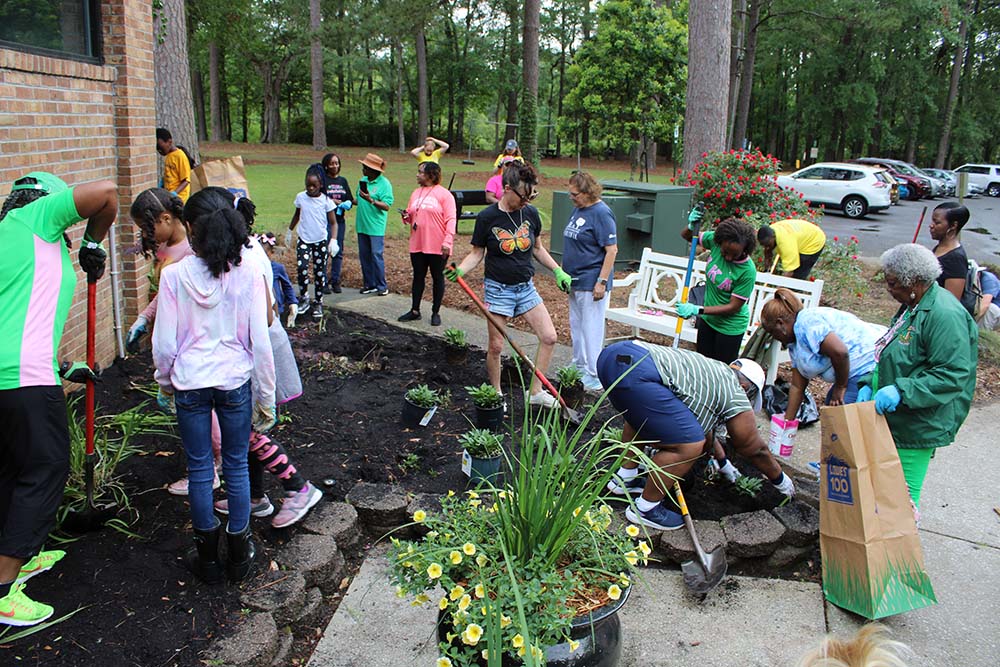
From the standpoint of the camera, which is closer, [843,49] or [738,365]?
[738,365]

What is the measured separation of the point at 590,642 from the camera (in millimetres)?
2539

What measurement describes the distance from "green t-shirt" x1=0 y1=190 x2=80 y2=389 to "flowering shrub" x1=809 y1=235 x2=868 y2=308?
7516mm

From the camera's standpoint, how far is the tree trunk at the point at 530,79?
22.0 meters

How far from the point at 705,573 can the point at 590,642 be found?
115cm

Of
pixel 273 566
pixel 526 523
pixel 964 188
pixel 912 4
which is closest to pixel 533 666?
pixel 526 523

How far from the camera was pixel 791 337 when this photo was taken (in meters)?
4.25

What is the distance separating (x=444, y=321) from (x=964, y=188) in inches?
235

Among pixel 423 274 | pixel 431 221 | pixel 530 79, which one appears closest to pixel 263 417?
pixel 431 221

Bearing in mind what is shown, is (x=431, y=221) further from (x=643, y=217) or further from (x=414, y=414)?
(x=643, y=217)

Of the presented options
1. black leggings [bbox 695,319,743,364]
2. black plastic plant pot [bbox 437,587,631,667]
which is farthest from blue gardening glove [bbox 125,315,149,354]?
black leggings [bbox 695,319,743,364]

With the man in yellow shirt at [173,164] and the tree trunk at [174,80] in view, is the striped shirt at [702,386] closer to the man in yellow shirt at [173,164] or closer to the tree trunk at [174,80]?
the man in yellow shirt at [173,164]

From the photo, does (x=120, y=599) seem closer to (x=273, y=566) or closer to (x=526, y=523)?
(x=273, y=566)

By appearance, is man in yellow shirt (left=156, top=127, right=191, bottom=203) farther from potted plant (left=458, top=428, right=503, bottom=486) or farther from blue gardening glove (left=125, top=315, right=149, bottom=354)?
potted plant (left=458, top=428, right=503, bottom=486)

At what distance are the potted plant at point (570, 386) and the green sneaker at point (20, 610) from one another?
10.4 ft
